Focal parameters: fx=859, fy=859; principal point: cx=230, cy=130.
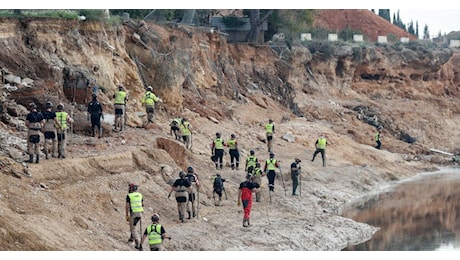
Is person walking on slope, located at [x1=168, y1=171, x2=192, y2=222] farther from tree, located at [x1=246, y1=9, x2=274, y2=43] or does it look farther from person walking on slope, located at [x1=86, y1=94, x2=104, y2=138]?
tree, located at [x1=246, y1=9, x2=274, y2=43]

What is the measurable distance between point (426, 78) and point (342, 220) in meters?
35.7

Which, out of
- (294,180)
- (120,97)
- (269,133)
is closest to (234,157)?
(294,180)

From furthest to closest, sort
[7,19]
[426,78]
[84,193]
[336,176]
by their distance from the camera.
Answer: [426,78]
[336,176]
[7,19]
[84,193]

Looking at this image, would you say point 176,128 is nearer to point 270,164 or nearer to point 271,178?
point 270,164

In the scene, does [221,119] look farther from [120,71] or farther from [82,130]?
[82,130]

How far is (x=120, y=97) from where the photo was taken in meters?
26.3

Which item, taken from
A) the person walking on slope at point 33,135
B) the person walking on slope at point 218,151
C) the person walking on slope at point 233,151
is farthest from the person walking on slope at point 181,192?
the person walking on slope at point 233,151

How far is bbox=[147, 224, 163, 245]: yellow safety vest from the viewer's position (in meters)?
17.8

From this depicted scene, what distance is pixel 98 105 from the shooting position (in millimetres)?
24828

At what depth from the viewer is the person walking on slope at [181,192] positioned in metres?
21.5

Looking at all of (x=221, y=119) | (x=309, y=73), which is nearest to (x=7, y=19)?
(x=221, y=119)

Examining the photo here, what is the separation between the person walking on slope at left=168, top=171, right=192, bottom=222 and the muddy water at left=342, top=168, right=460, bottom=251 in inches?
A: 180

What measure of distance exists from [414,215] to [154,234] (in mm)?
13561

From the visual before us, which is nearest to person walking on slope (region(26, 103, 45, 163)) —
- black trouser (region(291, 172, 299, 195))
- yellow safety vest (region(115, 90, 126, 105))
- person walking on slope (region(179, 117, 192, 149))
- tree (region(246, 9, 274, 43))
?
yellow safety vest (region(115, 90, 126, 105))
